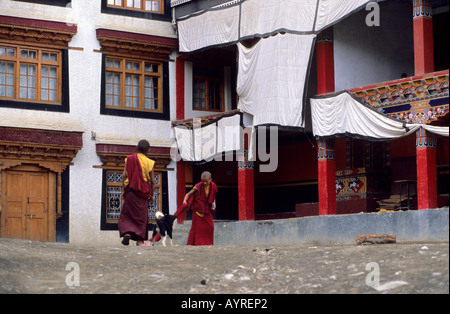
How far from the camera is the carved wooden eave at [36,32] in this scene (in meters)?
21.9

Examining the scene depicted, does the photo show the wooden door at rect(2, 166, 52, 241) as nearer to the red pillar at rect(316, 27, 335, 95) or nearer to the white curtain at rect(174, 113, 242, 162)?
the white curtain at rect(174, 113, 242, 162)

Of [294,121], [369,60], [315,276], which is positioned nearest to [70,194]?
[294,121]

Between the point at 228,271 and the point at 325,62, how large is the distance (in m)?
9.17

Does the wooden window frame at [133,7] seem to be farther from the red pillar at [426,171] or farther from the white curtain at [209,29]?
the red pillar at [426,171]

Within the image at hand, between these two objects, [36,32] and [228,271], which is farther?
[36,32]

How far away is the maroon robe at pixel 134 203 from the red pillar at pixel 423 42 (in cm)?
609

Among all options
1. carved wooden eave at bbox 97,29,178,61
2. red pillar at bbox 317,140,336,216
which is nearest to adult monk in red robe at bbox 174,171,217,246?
red pillar at bbox 317,140,336,216

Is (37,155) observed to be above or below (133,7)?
below

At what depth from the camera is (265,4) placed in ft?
68.9

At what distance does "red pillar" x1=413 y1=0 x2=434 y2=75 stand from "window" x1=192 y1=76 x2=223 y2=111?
25.9 ft

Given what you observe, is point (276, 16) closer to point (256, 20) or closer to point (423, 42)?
point (256, 20)

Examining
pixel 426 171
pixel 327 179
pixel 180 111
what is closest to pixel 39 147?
pixel 180 111

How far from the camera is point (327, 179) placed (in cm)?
2011

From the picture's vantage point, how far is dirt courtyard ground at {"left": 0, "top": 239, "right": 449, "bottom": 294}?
10.4m
